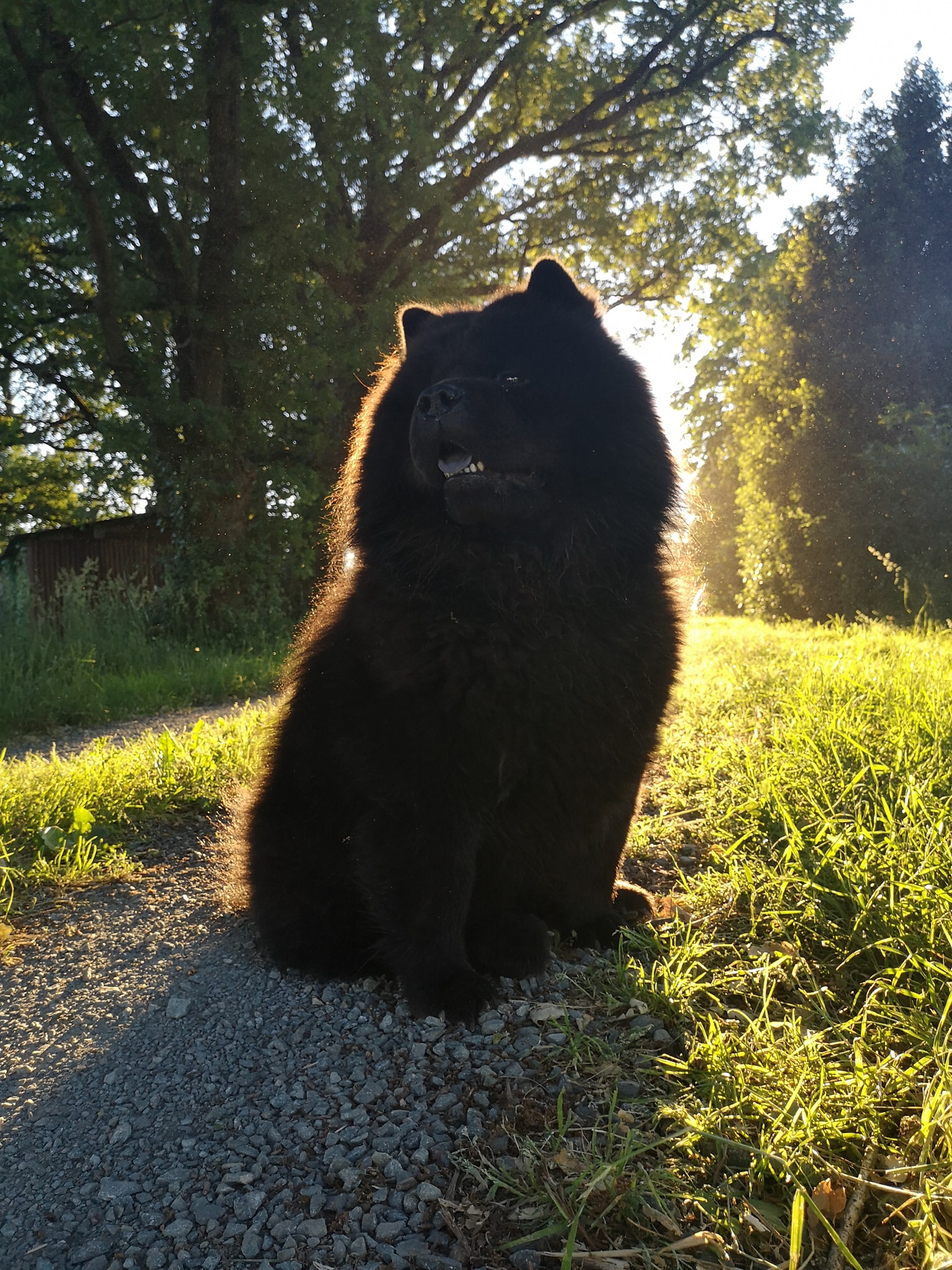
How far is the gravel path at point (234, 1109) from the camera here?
1.47 meters

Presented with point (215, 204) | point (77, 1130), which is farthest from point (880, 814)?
point (215, 204)

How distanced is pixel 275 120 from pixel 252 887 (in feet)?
42.7

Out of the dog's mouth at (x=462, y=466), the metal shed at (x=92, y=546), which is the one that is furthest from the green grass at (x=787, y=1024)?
the metal shed at (x=92, y=546)

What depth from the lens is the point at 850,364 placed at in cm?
1669

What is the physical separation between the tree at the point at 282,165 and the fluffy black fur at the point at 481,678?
917 centimetres

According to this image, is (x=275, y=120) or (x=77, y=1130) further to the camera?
(x=275, y=120)

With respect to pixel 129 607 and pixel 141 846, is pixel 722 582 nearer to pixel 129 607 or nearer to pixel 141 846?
pixel 129 607

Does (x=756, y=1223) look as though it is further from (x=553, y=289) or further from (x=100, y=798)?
(x=100, y=798)

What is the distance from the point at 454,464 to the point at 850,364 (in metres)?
16.9

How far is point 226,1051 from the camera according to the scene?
6.73 ft

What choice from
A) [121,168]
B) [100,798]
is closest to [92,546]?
[121,168]

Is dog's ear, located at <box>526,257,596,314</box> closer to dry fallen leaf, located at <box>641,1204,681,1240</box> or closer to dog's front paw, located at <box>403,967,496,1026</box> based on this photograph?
dog's front paw, located at <box>403,967,496,1026</box>

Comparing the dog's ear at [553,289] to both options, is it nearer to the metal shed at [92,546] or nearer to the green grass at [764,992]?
the green grass at [764,992]

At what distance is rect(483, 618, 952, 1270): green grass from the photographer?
1.42 m
